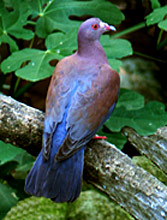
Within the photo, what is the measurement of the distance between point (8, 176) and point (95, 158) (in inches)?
37.9

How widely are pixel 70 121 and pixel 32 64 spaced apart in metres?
0.72

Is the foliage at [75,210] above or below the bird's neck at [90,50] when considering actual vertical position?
below

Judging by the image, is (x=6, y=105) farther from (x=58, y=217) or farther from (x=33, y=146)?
(x=58, y=217)

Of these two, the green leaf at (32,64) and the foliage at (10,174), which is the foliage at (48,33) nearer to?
the green leaf at (32,64)

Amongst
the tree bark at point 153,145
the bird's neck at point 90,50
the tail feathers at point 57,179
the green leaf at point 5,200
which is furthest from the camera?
the green leaf at point 5,200

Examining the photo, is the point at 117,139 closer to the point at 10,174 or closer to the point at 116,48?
the point at 116,48

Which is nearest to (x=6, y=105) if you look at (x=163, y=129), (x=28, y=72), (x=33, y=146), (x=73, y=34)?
(x=33, y=146)

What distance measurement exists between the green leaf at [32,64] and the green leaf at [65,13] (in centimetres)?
29

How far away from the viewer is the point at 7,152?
1676 millimetres

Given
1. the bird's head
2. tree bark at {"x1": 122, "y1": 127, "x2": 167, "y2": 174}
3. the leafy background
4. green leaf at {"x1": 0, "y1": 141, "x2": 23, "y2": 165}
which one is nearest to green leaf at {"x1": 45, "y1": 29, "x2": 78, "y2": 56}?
the leafy background

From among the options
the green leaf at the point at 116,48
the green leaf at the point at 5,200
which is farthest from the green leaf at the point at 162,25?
the green leaf at the point at 5,200

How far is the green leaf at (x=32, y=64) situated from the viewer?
202 cm

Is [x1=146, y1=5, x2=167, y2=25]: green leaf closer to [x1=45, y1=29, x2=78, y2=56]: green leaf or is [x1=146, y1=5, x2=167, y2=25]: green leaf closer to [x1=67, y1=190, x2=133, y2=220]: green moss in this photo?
[x1=45, y1=29, x2=78, y2=56]: green leaf

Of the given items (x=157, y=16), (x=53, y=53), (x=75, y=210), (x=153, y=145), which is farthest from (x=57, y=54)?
(x=75, y=210)
